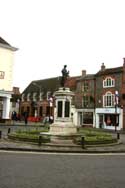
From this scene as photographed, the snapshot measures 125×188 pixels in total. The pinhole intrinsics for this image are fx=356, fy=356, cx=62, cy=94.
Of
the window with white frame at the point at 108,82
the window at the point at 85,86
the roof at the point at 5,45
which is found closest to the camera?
the roof at the point at 5,45

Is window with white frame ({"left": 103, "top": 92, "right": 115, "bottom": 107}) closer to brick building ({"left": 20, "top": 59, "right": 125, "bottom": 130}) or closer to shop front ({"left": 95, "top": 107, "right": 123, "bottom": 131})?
brick building ({"left": 20, "top": 59, "right": 125, "bottom": 130})

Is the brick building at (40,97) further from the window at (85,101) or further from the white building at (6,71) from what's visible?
the white building at (6,71)

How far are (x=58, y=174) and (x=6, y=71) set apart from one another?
117 feet

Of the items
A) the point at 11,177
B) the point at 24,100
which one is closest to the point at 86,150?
the point at 11,177

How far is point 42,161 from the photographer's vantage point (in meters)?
15.0

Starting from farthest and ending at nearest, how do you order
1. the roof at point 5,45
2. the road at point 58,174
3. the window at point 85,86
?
the window at point 85,86
the roof at point 5,45
the road at point 58,174

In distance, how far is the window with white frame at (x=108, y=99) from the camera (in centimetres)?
5763

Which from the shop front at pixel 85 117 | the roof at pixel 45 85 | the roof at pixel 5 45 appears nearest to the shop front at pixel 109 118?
the shop front at pixel 85 117

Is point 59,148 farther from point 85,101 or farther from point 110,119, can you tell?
point 85,101

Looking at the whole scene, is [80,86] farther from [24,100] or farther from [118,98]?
[24,100]

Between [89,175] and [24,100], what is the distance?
79734 millimetres

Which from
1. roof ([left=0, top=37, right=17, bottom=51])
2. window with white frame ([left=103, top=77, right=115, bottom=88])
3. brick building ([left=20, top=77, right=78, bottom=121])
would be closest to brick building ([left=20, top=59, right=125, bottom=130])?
window with white frame ([left=103, top=77, right=115, bottom=88])

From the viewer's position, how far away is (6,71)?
1817 inches

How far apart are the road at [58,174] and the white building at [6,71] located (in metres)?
31.1
